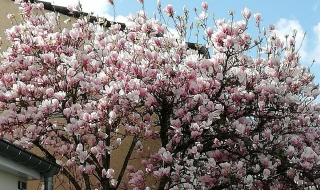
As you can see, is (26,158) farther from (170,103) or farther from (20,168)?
(170,103)

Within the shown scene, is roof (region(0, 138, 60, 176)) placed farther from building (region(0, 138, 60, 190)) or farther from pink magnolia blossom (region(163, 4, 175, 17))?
pink magnolia blossom (region(163, 4, 175, 17))

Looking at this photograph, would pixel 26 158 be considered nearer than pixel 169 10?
Yes

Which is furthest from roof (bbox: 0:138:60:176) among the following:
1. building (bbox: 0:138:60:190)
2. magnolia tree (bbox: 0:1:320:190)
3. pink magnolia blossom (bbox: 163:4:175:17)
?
pink magnolia blossom (bbox: 163:4:175:17)

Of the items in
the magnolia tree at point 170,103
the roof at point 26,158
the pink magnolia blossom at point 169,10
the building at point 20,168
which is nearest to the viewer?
the roof at point 26,158

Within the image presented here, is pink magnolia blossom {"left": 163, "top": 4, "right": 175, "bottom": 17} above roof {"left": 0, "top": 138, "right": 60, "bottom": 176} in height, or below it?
above

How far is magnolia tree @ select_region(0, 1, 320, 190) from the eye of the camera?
296 inches

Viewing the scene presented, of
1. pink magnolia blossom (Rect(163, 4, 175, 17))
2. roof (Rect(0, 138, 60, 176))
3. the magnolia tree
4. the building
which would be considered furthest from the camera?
pink magnolia blossom (Rect(163, 4, 175, 17))

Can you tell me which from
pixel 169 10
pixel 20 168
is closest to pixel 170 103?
pixel 169 10

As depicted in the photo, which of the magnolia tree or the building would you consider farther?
the magnolia tree

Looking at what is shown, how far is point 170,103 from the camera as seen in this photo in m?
7.79

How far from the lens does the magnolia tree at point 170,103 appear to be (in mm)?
7516

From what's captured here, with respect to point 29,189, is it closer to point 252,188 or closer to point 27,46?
point 27,46

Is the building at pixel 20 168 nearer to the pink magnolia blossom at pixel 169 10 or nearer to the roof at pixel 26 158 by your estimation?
the roof at pixel 26 158

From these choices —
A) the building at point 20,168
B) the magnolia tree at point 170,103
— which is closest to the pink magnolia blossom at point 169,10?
the magnolia tree at point 170,103
